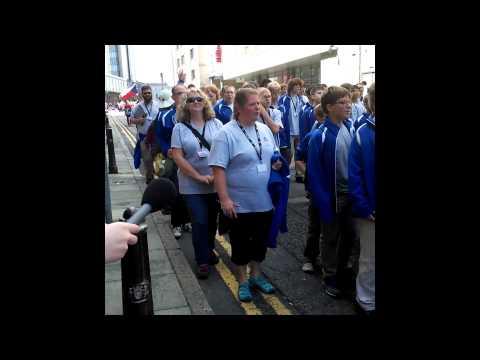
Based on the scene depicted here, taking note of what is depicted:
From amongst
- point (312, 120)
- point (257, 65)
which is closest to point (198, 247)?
point (312, 120)

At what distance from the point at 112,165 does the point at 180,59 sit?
2070 inches

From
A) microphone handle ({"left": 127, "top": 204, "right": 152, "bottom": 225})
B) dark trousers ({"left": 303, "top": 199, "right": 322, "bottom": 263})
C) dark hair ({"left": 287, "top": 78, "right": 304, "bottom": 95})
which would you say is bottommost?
dark trousers ({"left": 303, "top": 199, "right": 322, "bottom": 263})

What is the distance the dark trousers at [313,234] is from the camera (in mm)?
4020

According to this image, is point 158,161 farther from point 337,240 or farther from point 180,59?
point 180,59

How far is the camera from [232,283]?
12.9 ft

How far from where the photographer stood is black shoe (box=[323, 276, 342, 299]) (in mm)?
3516

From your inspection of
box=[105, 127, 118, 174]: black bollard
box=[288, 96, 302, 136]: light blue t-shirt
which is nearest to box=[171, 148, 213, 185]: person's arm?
box=[288, 96, 302, 136]: light blue t-shirt

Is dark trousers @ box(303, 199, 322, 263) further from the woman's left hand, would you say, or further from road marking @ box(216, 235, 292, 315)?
the woman's left hand

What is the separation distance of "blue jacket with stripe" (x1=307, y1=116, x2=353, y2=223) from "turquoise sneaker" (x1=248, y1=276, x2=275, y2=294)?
2.85ft

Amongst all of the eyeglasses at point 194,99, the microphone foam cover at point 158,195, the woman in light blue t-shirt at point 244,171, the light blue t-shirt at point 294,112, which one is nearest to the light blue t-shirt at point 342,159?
the woman in light blue t-shirt at point 244,171

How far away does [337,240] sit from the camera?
3.57m

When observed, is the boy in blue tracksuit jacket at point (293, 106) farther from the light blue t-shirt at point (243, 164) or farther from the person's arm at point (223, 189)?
the person's arm at point (223, 189)

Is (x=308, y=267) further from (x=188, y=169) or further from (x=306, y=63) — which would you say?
(x=306, y=63)

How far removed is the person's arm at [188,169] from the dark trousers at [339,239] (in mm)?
1154
